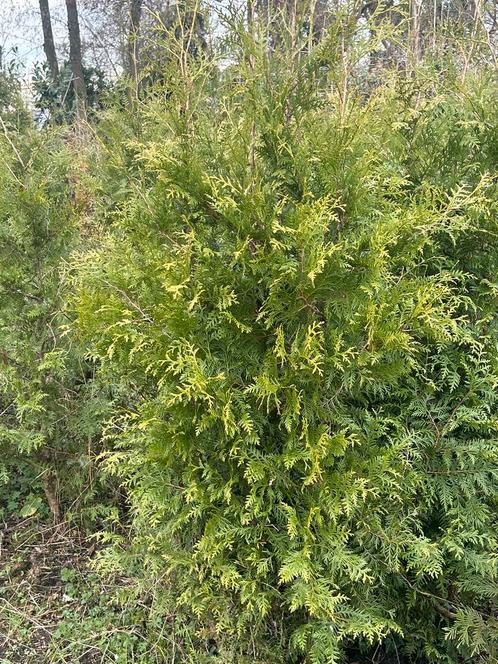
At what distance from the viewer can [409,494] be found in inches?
82.7

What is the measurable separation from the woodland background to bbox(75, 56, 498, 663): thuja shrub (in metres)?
0.01

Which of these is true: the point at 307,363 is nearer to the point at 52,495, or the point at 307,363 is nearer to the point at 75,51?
the point at 52,495

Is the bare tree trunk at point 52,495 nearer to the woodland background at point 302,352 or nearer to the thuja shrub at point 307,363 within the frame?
the woodland background at point 302,352

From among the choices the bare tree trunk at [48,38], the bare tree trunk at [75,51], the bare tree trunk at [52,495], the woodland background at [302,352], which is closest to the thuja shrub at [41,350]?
the bare tree trunk at [52,495]

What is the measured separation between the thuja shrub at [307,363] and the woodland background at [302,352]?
11 millimetres

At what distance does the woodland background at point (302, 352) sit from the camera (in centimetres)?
184

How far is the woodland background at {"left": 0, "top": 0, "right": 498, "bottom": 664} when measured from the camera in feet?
6.05

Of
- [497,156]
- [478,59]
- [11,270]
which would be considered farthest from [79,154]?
[497,156]

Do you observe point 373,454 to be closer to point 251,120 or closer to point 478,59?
point 251,120

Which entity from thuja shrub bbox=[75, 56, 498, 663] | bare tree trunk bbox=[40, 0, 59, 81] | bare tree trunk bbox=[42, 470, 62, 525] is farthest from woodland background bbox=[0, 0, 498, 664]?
bare tree trunk bbox=[40, 0, 59, 81]

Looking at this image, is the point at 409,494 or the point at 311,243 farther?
the point at 409,494

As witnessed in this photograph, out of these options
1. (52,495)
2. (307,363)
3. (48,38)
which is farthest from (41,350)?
(48,38)

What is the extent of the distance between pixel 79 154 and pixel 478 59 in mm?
5138

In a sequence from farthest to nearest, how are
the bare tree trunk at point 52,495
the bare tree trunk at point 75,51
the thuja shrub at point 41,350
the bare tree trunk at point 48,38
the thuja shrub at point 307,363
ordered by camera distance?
1. the bare tree trunk at point 48,38
2. the bare tree trunk at point 75,51
3. the bare tree trunk at point 52,495
4. the thuja shrub at point 41,350
5. the thuja shrub at point 307,363
